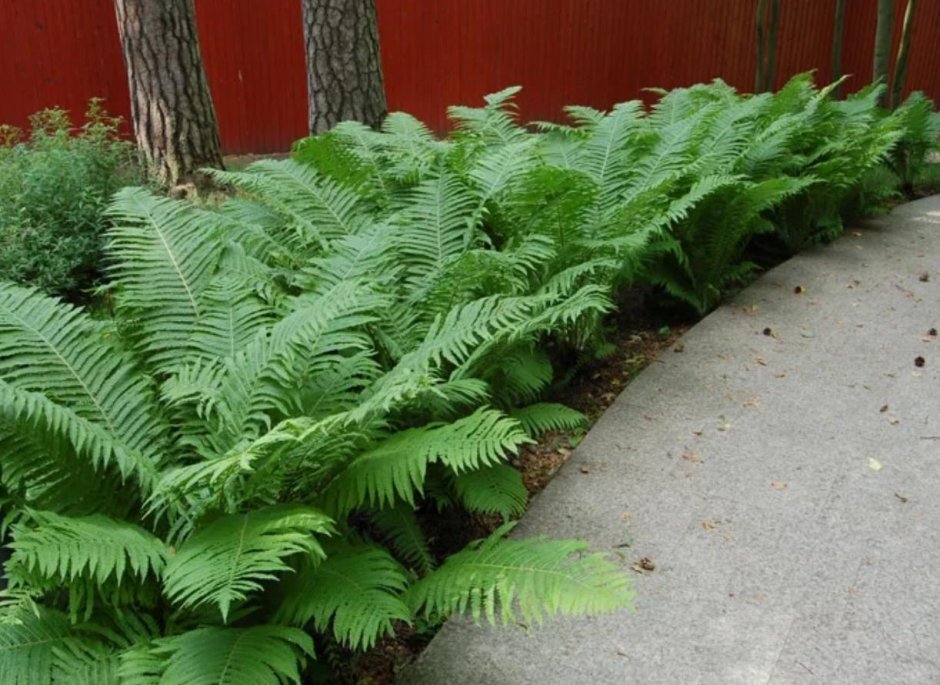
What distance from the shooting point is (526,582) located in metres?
2.03

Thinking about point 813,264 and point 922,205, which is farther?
point 922,205

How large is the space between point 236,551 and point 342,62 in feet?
15.5

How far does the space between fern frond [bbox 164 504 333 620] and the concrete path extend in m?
0.61

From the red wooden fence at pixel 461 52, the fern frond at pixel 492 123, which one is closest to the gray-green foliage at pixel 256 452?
the fern frond at pixel 492 123

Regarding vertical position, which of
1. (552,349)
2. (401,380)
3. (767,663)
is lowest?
(767,663)

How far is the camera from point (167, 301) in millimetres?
2885

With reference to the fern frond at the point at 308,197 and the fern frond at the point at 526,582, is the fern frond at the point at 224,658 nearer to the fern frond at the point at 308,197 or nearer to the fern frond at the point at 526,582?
the fern frond at the point at 526,582

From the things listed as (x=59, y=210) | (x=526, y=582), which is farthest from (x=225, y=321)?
(x=59, y=210)

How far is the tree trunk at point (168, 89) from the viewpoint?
5.69 metres

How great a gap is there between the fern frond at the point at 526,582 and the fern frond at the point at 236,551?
1.14ft

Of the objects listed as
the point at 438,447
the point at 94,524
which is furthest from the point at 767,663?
the point at 94,524

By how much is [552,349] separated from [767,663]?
6.24 feet

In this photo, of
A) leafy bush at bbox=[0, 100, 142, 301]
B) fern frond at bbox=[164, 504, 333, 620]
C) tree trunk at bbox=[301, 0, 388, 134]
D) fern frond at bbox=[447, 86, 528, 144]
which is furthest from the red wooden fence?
fern frond at bbox=[164, 504, 333, 620]

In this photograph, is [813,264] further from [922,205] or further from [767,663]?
[767,663]
